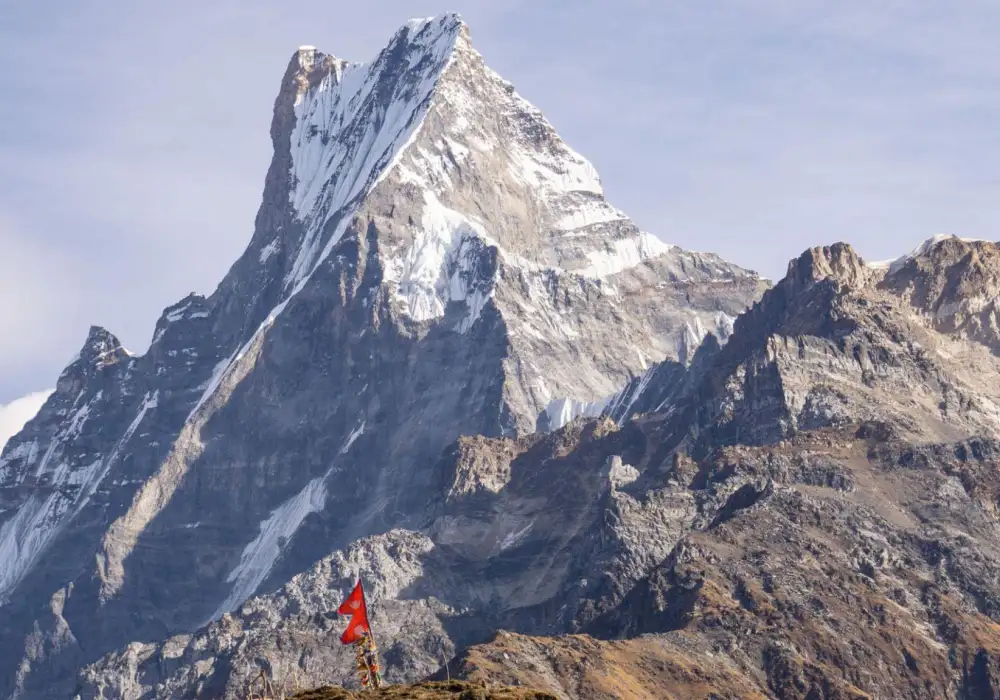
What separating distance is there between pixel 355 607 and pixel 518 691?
17747 millimetres

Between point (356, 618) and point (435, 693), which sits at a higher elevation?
point (356, 618)

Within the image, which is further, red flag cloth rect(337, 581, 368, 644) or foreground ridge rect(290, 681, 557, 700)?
red flag cloth rect(337, 581, 368, 644)

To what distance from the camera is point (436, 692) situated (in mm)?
168375

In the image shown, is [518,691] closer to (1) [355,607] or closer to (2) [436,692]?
(2) [436,692]

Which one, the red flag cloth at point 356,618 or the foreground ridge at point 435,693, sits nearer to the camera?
the foreground ridge at point 435,693

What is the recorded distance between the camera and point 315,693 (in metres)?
171

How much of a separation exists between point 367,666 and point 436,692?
10554mm

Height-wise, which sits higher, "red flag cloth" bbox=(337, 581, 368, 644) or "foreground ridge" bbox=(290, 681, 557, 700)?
"red flag cloth" bbox=(337, 581, 368, 644)

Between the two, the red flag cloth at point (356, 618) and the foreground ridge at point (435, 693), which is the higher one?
the red flag cloth at point (356, 618)

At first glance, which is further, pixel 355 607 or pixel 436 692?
pixel 355 607

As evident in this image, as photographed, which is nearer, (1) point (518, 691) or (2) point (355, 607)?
(1) point (518, 691)

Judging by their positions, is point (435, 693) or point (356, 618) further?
point (356, 618)

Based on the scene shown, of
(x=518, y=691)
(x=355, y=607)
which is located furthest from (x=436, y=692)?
(x=355, y=607)

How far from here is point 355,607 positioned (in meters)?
186
